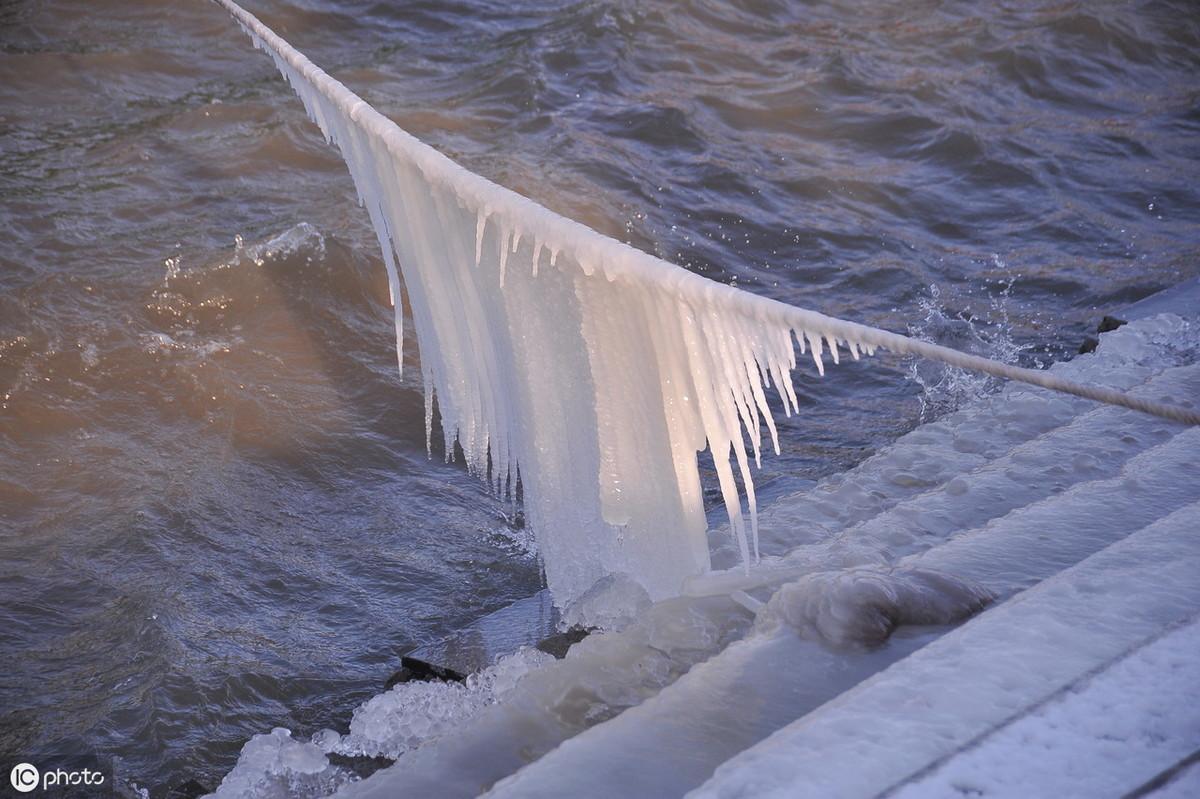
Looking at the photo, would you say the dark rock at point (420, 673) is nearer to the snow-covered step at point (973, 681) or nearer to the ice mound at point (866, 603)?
the ice mound at point (866, 603)

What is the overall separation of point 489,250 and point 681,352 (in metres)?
0.54

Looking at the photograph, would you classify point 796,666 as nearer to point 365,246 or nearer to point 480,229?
point 480,229

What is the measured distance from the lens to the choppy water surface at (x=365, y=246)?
347cm

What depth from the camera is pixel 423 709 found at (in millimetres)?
2746

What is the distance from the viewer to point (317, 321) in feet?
17.6

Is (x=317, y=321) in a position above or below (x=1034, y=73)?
below

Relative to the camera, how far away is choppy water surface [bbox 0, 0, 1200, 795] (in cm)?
347

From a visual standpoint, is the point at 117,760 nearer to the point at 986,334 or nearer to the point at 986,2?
the point at 986,334

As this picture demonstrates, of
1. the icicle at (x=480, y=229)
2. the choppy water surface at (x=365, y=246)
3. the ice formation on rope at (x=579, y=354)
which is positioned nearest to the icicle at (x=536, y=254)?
the ice formation on rope at (x=579, y=354)

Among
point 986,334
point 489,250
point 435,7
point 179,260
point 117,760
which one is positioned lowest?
point 117,760

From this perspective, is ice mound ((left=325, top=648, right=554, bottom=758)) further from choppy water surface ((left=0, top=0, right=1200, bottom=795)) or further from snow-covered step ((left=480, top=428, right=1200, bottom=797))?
snow-covered step ((left=480, top=428, right=1200, bottom=797))

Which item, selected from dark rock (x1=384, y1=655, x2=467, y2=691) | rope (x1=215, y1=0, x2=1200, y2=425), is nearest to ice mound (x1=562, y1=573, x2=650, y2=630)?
dark rock (x1=384, y1=655, x2=467, y2=691)

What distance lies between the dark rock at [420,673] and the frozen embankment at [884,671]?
70 mm

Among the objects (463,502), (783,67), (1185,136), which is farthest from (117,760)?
(1185,136)
